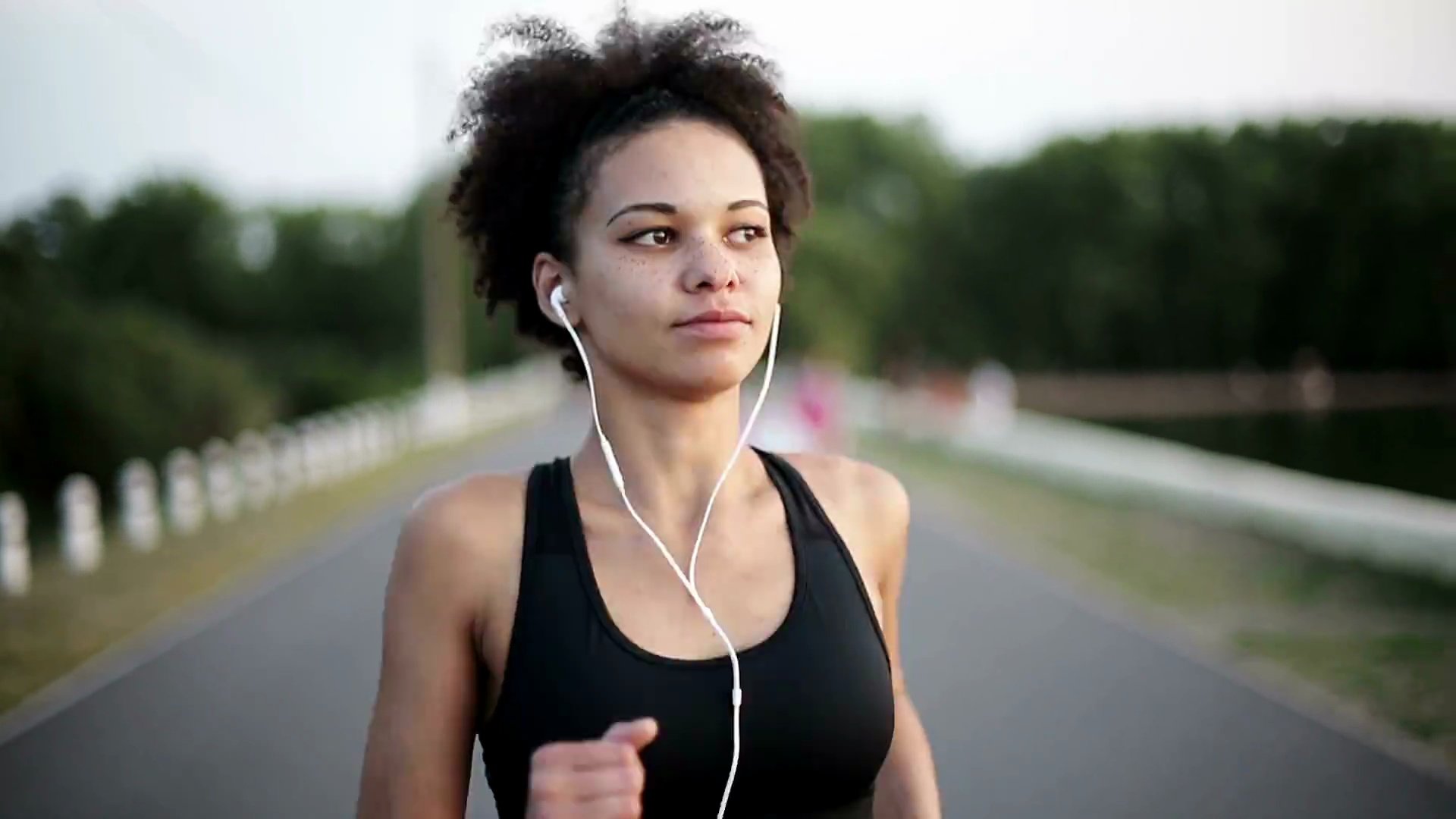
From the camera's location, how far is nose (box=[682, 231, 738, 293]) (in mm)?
2000

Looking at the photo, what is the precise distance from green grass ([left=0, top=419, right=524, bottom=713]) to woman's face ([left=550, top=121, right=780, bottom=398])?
7.44 meters

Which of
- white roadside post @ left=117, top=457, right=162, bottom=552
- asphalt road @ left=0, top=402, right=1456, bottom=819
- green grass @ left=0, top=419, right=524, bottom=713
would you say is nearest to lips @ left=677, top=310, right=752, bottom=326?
asphalt road @ left=0, top=402, right=1456, bottom=819

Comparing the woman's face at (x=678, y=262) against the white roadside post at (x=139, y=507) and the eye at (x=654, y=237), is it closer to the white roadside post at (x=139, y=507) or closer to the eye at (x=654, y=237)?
the eye at (x=654, y=237)

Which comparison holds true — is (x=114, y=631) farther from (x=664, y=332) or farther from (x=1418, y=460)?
(x=1418, y=460)

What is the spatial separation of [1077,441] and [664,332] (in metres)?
22.5

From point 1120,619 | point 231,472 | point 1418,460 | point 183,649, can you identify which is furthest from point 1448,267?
point 231,472

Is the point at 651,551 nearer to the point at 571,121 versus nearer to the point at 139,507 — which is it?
the point at 571,121

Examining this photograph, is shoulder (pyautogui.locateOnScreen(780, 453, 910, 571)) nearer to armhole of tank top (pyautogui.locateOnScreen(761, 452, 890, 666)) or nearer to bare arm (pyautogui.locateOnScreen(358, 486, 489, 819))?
armhole of tank top (pyautogui.locateOnScreen(761, 452, 890, 666))

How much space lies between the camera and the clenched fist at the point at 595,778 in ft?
5.61

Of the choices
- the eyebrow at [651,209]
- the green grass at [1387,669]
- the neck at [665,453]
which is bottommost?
the green grass at [1387,669]

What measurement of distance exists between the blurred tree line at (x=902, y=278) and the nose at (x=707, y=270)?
0.49 metres

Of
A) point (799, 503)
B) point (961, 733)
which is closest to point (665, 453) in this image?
point (799, 503)

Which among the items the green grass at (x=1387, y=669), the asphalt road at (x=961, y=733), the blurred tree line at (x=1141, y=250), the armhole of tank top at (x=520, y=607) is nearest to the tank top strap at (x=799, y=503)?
the armhole of tank top at (x=520, y=607)

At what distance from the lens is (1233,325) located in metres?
41.8
